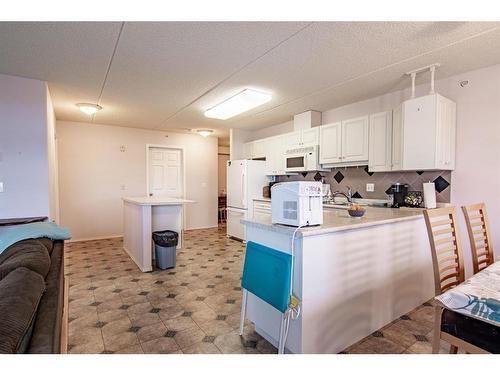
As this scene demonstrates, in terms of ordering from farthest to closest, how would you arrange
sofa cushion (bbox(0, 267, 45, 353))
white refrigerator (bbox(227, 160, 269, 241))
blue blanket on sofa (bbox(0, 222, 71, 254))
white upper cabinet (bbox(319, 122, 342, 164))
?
1. white refrigerator (bbox(227, 160, 269, 241))
2. white upper cabinet (bbox(319, 122, 342, 164))
3. blue blanket on sofa (bbox(0, 222, 71, 254))
4. sofa cushion (bbox(0, 267, 45, 353))

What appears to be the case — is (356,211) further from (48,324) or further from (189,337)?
(48,324)

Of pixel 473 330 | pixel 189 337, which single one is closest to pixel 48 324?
pixel 189 337

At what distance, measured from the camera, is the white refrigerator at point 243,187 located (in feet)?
17.4

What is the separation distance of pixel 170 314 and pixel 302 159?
305 cm

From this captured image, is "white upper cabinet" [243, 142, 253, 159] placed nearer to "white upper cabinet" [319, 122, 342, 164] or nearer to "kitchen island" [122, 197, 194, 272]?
"white upper cabinet" [319, 122, 342, 164]

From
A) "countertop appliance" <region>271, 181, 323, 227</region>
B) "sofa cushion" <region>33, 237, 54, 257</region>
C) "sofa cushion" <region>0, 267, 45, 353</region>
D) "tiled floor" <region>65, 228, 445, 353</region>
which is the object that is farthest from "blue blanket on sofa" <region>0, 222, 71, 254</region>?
"countertop appliance" <region>271, 181, 323, 227</region>

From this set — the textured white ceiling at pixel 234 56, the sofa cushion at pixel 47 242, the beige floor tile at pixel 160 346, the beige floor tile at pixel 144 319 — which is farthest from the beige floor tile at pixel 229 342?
the textured white ceiling at pixel 234 56

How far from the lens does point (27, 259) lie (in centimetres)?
150

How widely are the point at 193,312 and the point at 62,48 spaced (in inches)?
107

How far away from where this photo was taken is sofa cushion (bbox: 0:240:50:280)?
139 centimetres

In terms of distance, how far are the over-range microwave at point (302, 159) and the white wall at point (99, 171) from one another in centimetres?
303

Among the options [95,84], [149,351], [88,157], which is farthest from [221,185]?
[149,351]

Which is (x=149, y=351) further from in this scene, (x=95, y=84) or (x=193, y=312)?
(x=95, y=84)

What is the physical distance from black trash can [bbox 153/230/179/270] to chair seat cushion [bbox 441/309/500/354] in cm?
316
